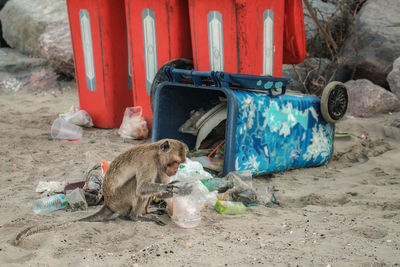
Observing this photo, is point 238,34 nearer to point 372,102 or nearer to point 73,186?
point 73,186

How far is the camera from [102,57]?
6.15 m

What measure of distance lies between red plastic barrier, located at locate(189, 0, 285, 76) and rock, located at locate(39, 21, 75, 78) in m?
4.18

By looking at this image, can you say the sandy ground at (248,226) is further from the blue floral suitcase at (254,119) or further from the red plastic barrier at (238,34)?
the red plastic barrier at (238,34)

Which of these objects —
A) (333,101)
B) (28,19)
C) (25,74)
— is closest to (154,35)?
(333,101)

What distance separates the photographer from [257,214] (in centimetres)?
335

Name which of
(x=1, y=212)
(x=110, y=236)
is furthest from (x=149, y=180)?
(x=1, y=212)

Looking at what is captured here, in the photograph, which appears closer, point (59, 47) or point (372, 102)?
point (372, 102)

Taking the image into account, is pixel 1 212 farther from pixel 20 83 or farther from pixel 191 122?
pixel 20 83

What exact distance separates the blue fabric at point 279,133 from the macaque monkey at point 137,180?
86cm

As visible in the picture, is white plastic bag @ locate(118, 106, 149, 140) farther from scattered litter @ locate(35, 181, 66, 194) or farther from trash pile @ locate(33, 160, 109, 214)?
scattered litter @ locate(35, 181, 66, 194)

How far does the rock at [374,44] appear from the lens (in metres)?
7.16

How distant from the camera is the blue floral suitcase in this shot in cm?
392

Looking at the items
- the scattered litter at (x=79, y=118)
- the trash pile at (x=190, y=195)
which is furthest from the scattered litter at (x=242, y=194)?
the scattered litter at (x=79, y=118)

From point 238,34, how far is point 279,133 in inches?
49.1
